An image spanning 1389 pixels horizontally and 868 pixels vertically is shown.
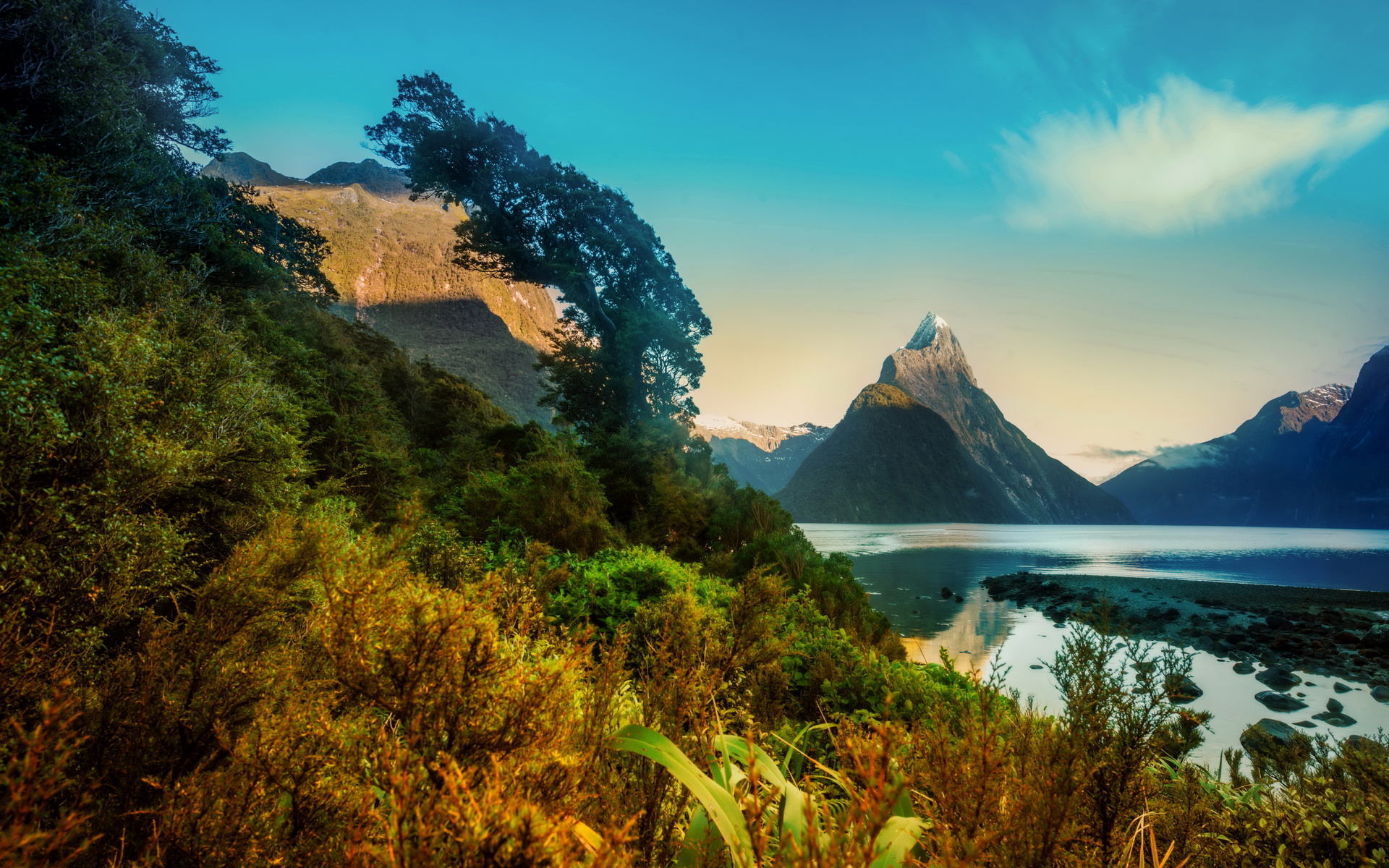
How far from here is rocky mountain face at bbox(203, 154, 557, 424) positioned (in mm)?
50031

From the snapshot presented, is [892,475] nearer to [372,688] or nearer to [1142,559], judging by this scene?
[1142,559]

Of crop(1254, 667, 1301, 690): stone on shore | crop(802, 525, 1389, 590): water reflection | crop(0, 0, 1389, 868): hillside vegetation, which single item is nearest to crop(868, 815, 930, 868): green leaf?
crop(0, 0, 1389, 868): hillside vegetation

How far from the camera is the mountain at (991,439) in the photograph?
466 feet

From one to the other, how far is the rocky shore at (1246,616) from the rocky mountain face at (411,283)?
Result: 38.5 metres

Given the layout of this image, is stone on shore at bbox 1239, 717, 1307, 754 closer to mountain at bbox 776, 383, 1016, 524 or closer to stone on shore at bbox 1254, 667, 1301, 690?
stone on shore at bbox 1254, 667, 1301, 690

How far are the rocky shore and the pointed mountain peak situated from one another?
6400 inches

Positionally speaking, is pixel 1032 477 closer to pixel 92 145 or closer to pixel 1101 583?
pixel 1101 583

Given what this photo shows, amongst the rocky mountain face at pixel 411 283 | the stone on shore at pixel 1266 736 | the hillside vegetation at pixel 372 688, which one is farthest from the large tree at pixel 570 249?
the rocky mountain face at pixel 411 283

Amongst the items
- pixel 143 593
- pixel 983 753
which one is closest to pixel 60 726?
pixel 983 753

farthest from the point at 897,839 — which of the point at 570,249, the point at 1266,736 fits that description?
the point at 570,249

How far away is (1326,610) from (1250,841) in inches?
1131

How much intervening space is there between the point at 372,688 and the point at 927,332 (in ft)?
663

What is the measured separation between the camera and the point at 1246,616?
62.5 feet

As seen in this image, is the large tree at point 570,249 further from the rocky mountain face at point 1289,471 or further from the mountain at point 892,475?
the rocky mountain face at point 1289,471
